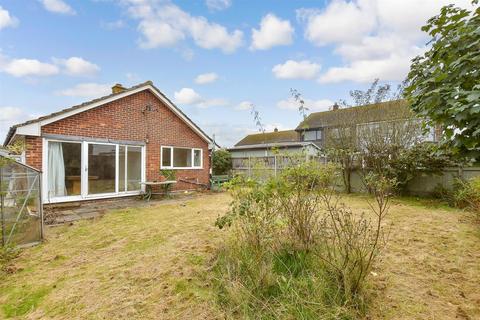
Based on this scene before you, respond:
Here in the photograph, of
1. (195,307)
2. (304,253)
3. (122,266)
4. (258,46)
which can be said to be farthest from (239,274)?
(258,46)

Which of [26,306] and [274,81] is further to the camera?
[274,81]

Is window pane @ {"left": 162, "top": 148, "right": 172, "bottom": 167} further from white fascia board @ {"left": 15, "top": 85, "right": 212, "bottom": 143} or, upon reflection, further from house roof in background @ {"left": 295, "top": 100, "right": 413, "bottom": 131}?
house roof in background @ {"left": 295, "top": 100, "right": 413, "bottom": 131}

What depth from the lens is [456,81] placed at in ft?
8.58

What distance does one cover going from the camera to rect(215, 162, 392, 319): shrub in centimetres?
271

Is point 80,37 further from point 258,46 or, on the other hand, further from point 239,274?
point 239,274

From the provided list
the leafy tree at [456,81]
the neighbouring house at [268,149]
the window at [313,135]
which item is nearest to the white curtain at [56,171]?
the neighbouring house at [268,149]

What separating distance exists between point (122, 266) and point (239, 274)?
2.00m

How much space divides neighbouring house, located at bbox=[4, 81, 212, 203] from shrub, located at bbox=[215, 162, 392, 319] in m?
7.39

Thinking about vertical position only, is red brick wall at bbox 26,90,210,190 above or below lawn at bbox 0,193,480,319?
above

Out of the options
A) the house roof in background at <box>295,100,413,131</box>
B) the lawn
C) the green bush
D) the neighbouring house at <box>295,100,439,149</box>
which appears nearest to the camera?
the lawn

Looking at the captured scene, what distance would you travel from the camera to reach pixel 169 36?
1085 cm

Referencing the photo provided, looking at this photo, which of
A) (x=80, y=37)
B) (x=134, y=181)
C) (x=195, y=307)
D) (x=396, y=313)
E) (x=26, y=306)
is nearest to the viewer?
(x=396, y=313)

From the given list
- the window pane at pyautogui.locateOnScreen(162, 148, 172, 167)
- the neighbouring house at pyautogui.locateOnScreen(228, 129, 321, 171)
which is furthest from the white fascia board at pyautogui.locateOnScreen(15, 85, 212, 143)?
the neighbouring house at pyautogui.locateOnScreen(228, 129, 321, 171)

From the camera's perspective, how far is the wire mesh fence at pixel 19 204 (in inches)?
179
